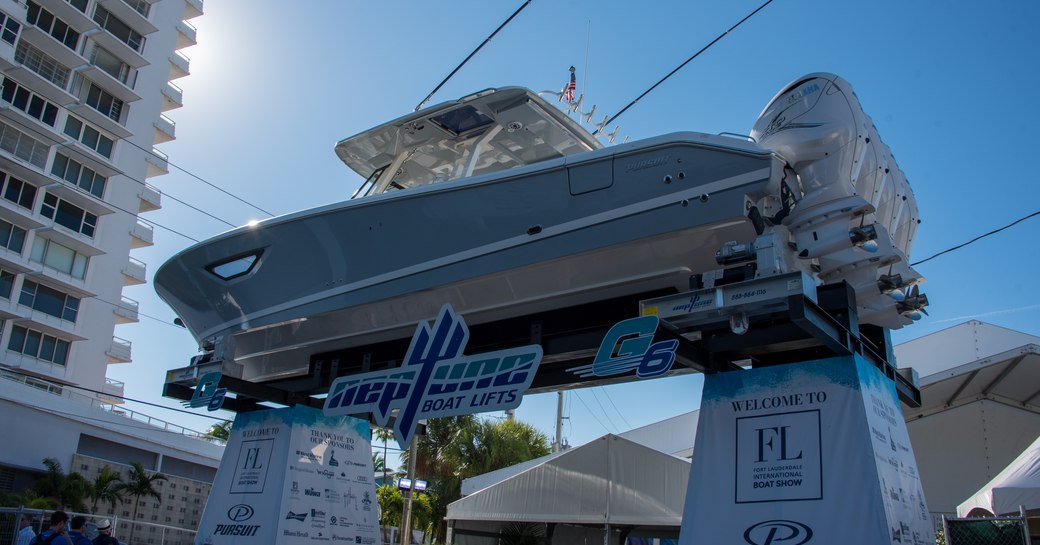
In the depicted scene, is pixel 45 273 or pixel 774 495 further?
pixel 45 273

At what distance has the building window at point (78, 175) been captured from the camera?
104 ft

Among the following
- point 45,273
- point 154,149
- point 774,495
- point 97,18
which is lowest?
point 774,495

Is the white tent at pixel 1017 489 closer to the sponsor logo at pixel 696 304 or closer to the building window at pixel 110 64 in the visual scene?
the sponsor logo at pixel 696 304

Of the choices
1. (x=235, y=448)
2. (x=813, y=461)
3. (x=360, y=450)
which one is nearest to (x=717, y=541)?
(x=813, y=461)

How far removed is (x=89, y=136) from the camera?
109 feet

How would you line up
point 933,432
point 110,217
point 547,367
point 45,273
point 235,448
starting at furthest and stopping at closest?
point 110,217, point 45,273, point 933,432, point 235,448, point 547,367

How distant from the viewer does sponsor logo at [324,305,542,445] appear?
7359 millimetres

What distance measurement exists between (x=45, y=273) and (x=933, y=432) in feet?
102

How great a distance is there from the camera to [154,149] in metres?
37.6

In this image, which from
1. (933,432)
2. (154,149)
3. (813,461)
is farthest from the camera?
(154,149)

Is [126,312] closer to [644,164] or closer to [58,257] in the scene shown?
[58,257]

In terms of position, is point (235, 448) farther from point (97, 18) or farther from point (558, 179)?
point (97, 18)

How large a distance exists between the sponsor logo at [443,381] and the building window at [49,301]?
27793 millimetres

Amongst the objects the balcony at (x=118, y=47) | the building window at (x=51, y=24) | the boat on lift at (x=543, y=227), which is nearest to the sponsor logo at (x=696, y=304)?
the boat on lift at (x=543, y=227)
